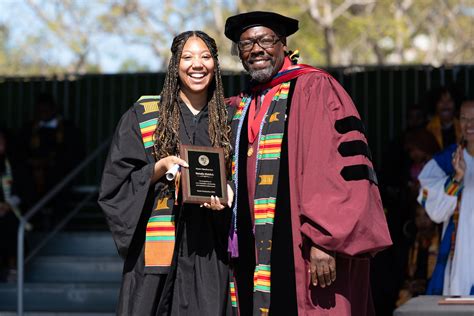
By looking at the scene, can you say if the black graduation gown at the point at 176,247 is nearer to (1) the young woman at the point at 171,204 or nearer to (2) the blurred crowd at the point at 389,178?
(1) the young woman at the point at 171,204

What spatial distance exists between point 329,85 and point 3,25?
20878mm

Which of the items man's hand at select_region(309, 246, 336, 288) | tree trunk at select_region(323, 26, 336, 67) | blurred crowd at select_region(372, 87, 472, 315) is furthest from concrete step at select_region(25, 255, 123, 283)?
tree trunk at select_region(323, 26, 336, 67)

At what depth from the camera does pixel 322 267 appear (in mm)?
5602

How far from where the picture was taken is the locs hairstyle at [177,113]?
19.8 ft

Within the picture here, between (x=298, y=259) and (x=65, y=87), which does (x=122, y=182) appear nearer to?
(x=298, y=259)

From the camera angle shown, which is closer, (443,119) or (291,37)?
(443,119)

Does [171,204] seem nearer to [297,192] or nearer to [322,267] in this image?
[297,192]

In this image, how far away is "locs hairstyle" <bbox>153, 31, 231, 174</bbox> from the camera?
604cm

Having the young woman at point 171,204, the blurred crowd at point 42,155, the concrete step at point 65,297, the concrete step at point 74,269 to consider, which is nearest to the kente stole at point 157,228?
the young woman at point 171,204

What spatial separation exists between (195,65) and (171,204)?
2.47 feet

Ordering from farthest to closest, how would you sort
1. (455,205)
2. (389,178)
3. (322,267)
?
(389,178)
(455,205)
(322,267)

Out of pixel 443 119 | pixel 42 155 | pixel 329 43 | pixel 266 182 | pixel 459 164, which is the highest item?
pixel 329 43

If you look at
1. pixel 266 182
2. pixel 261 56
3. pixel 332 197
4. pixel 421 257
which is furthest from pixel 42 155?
pixel 332 197

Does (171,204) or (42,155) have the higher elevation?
(42,155)
